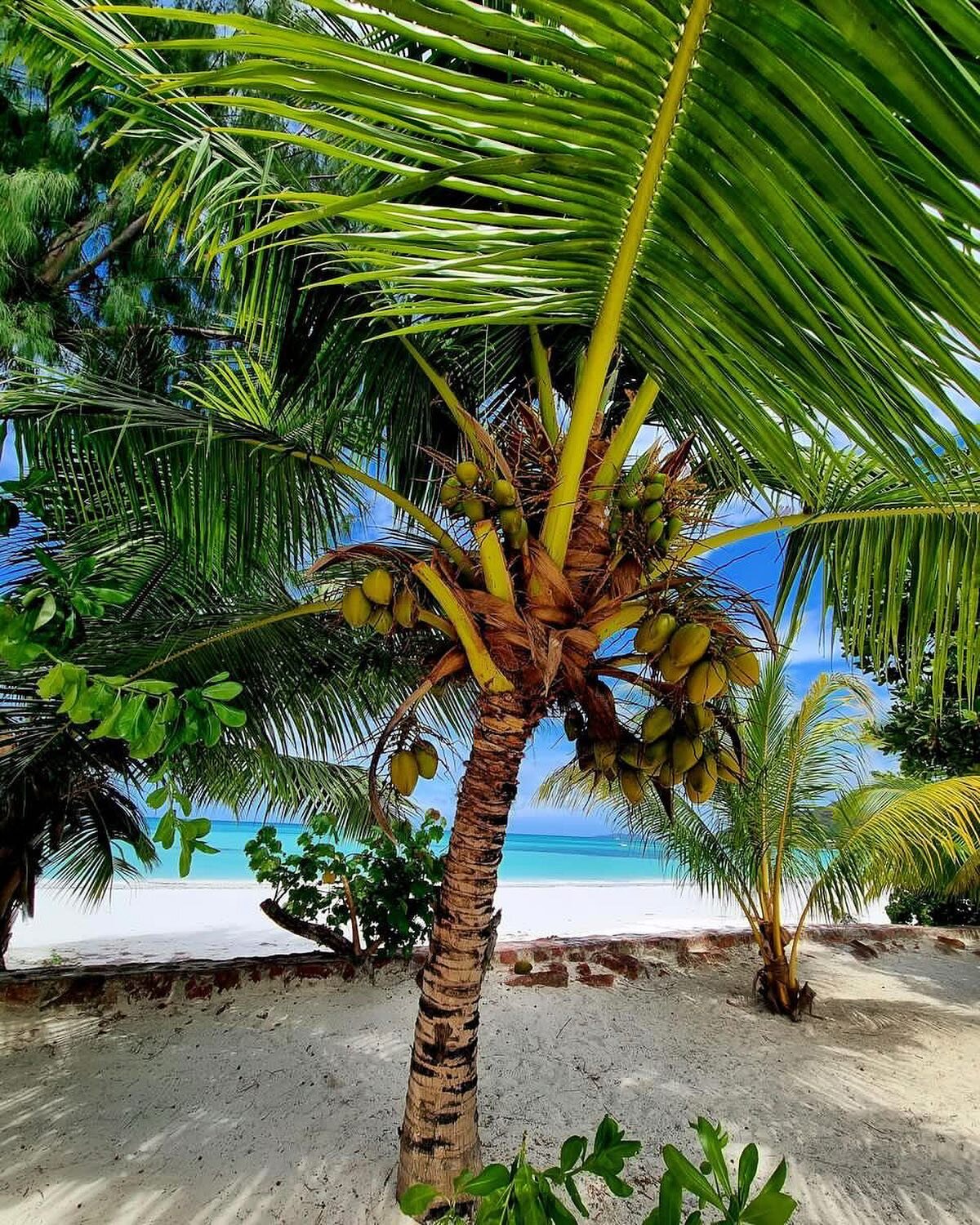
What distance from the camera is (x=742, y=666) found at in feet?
5.92

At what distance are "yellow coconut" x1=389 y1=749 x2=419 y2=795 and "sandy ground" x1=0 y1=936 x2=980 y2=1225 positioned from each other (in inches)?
53.6

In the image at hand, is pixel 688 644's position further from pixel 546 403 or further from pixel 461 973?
pixel 461 973

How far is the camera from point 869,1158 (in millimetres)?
2602

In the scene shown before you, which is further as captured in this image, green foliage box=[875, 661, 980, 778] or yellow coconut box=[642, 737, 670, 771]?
green foliage box=[875, 661, 980, 778]

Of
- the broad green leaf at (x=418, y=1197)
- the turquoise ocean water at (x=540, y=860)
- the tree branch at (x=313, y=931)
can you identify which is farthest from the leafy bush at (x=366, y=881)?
the turquoise ocean water at (x=540, y=860)

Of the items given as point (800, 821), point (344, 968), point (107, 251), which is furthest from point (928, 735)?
point (107, 251)

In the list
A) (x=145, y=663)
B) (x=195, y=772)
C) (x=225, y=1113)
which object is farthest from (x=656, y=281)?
(x=195, y=772)

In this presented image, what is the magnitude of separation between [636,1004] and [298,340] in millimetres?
3929

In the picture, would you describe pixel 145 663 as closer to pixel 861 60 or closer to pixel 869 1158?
pixel 861 60

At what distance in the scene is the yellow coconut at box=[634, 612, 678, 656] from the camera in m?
1.73

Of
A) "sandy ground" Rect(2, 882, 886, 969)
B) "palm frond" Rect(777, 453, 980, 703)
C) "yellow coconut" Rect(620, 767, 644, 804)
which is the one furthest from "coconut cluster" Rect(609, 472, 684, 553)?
"sandy ground" Rect(2, 882, 886, 969)

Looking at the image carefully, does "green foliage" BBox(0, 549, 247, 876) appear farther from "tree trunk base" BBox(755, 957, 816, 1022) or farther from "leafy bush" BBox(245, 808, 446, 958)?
"tree trunk base" BBox(755, 957, 816, 1022)

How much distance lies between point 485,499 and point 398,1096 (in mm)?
2560

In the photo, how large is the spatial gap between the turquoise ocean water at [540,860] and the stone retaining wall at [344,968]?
17541mm
